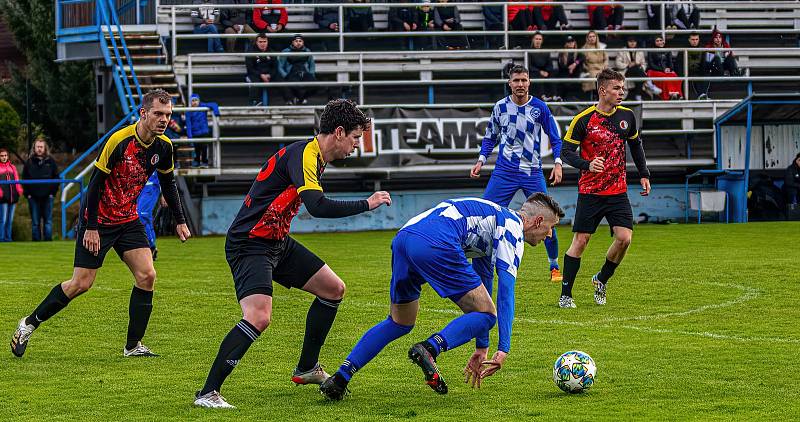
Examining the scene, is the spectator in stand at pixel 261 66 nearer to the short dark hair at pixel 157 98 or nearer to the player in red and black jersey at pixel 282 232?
the short dark hair at pixel 157 98

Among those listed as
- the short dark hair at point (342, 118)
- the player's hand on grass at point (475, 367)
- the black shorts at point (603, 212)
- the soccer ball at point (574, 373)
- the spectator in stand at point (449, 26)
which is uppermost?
the spectator in stand at point (449, 26)

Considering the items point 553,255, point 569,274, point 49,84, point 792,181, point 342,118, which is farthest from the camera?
point 49,84

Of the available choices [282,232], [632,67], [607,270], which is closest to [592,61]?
[632,67]

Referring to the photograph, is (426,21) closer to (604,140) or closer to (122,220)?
(604,140)

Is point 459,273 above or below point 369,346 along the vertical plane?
above

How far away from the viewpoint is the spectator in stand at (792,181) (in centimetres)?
2420

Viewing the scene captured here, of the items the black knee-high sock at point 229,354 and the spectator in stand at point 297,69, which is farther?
the spectator in stand at point 297,69

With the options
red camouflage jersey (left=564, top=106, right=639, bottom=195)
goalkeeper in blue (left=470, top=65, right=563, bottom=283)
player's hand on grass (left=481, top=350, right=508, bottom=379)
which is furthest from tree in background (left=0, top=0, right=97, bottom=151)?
player's hand on grass (left=481, top=350, right=508, bottom=379)

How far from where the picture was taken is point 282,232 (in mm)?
7523

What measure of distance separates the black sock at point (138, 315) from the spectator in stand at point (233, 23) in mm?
16912

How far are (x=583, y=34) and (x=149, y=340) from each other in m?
18.6

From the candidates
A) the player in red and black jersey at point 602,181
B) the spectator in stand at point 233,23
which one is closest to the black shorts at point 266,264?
the player in red and black jersey at point 602,181

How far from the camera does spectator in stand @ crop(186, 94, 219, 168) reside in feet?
76.4

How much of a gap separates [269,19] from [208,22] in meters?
1.34
